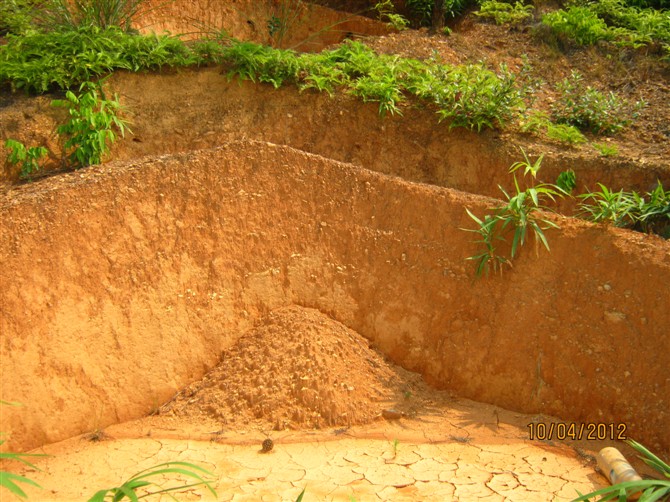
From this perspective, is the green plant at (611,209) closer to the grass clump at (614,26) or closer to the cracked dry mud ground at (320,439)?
the cracked dry mud ground at (320,439)

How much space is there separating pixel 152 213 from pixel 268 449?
6.25ft

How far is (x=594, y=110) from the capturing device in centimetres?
711

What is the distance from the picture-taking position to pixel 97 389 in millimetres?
4809

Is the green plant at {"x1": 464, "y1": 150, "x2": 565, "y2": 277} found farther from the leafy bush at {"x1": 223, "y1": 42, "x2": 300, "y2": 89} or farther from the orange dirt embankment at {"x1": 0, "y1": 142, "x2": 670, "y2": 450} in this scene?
the leafy bush at {"x1": 223, "y1": 42, "x2": 300, "y2": 89}

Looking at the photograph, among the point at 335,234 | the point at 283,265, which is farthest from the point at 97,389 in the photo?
the point at 335,234

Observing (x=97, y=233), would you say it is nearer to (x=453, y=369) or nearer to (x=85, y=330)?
(x=85, y=330)

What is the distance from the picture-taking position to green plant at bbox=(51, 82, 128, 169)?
5.97 metres

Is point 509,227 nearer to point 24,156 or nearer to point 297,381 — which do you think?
point 297,381

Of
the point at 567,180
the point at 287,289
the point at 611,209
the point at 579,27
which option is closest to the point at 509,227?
the point at 611,209

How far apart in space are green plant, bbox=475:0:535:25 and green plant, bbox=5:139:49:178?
17.7 feet

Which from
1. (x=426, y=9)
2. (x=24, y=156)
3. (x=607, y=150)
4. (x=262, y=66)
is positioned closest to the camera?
(x=24, y=156)

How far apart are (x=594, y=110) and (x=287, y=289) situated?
12.0 feet

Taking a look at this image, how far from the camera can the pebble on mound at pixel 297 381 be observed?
4.86 meters
